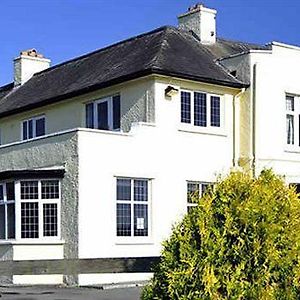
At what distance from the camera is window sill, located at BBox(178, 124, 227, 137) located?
24.4 m

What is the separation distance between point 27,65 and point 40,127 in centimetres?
697

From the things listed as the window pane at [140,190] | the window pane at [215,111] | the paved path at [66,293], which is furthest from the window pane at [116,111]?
the paved path at [66,293]

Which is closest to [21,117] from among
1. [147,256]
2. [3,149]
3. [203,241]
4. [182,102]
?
[3,149]

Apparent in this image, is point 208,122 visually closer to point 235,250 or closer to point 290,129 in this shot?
point 290,129

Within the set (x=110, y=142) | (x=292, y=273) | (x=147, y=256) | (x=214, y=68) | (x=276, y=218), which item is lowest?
(x=147, y=256)

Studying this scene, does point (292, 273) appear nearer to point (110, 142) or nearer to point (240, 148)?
point (110, 142)

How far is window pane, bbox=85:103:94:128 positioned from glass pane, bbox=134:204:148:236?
4506 mm

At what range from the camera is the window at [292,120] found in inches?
1045

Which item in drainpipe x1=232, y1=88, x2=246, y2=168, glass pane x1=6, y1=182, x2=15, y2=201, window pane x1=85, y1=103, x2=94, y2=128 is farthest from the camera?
window pane x1=85, y1=103, x2=94, y2=128

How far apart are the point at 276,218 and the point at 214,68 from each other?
18111 mm

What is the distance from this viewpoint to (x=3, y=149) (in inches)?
1015

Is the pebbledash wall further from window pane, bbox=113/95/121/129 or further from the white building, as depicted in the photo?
window pane, bbox=113/95/121/129

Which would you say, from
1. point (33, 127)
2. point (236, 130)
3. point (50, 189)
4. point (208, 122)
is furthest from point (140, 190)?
point (33, 127)

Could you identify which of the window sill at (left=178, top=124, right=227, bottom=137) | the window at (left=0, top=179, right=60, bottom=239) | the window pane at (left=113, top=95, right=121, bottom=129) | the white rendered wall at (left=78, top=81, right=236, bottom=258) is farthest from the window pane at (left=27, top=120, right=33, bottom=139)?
the window sill at (left=178, top=124, right=227, bottom=137)
